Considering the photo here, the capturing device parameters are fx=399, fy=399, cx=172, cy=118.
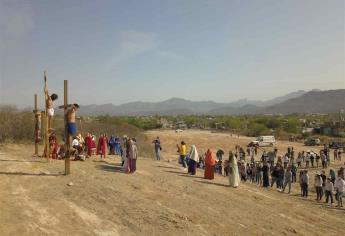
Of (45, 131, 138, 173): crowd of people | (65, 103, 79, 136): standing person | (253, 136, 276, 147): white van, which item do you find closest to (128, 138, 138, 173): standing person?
(45, 131, 138, 173): crowd of people

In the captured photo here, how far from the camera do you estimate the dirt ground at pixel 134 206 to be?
996cm

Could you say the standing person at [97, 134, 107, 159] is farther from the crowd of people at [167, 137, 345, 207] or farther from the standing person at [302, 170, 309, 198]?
the standing person at [302, 170, 309, 198]

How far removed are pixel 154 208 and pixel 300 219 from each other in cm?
533

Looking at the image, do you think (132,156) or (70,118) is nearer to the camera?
(70,118)

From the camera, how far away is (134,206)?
1155 centimetres

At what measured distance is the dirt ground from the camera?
9.96m

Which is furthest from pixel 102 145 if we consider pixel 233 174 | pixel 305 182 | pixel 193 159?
pixel 305 182

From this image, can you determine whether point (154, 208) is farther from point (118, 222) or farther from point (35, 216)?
point (35, 216)

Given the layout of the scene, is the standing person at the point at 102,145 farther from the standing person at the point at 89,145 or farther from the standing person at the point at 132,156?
the standing person at the point at 132,156

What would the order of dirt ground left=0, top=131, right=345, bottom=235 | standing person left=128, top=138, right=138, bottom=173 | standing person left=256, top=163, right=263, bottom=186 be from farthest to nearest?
standing person left=256, top=163, right=263, bottom=186, standing person left=128, top=138, right=138, bottom=173, dirt ground left=0, top=131, right=345, bottom=235

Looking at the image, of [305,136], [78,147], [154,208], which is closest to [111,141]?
[78,147]

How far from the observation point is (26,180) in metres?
12.7

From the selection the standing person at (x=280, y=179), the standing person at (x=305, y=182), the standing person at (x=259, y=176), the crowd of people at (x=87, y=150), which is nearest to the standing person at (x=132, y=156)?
the crowd of people at (x=87, y=150)

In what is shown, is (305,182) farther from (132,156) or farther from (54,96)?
(54,96)
